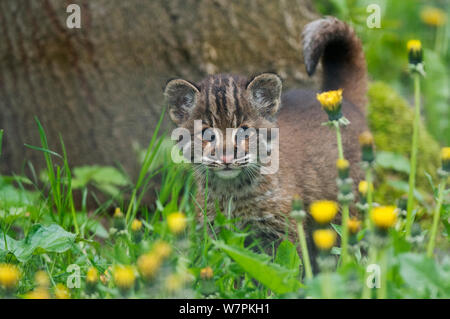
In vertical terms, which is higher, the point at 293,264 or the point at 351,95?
the point at 351,95

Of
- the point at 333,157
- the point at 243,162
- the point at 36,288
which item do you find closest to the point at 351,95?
the point at 333,157

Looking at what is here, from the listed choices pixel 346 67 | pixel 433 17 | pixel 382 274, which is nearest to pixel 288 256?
pixel 382 274

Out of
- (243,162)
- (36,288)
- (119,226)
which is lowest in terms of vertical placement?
(36,288)

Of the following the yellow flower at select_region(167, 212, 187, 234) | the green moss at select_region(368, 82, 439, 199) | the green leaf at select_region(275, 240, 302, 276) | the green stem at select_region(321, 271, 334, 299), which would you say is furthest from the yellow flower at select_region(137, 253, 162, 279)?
the green moss at select_region(368, 82, 439, 199)

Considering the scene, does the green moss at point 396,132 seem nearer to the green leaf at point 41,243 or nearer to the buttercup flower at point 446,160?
the buttercup flower at point 446,160

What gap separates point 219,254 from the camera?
268cm

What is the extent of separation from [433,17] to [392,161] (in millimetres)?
3563

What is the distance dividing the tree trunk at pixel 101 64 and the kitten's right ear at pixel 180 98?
4.61 feet

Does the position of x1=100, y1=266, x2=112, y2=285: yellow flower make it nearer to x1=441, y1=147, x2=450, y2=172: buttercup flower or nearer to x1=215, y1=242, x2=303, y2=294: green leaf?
x1=215, y1=242, x2=303, y2=294: green leaf

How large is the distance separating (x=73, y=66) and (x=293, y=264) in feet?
9.16

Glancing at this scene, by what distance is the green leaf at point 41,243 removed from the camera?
2.85 metres

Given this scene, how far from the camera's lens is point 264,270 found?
7.66ft

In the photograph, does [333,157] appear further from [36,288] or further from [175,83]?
[36,288]
